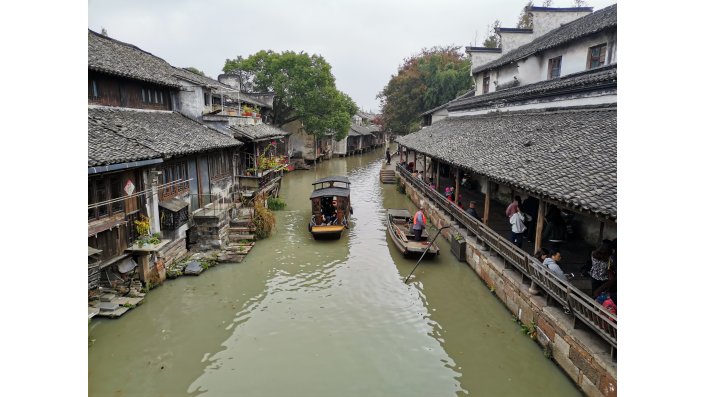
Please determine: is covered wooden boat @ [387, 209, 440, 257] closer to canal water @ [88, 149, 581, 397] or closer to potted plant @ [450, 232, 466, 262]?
canal water @ [88, 149, 581, 397]

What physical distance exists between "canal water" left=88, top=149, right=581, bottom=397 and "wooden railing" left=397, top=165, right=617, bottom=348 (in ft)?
4.70

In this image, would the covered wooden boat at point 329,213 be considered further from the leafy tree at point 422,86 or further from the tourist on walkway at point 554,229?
the leafy tree at point 422,86

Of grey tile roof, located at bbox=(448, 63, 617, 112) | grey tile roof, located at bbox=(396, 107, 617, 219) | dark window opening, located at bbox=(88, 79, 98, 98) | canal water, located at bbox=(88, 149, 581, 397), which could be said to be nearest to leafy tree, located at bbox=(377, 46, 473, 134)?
grey tile roof, located at bbox=(448, 63, 617, 112)

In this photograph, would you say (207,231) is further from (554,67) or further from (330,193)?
(554,67)

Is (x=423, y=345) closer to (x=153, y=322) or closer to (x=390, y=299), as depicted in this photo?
(x=390, y=299)

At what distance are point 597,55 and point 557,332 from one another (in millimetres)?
13803

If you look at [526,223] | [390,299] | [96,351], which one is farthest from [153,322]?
[526,223]

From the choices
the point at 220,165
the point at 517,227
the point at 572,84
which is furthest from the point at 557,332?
the point at 220,165

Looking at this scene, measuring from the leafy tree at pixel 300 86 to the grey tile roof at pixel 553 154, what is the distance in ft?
79.0

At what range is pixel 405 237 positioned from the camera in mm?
15883

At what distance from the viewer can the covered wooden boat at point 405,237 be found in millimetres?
14688

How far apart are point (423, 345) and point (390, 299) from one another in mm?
2593

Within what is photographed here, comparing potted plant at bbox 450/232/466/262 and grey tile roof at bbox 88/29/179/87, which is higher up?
grey tile roof at bbox 88/29/179/87

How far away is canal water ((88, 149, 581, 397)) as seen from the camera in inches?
311
